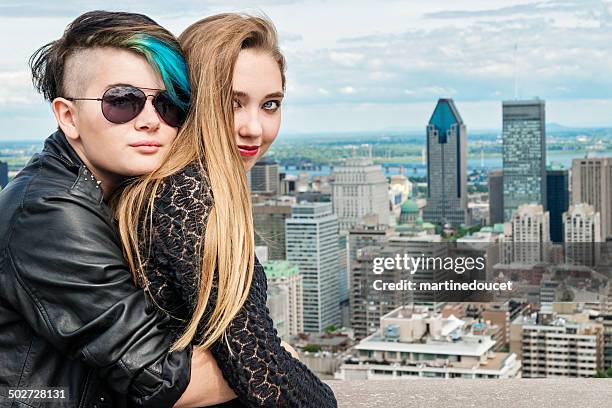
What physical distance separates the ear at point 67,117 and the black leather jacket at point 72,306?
0.05 metres

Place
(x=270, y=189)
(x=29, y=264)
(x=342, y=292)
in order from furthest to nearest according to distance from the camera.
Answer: (x=270, y=189) < (x=342, y=292) < (x=29, y=264)

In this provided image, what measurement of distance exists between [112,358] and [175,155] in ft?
0.63

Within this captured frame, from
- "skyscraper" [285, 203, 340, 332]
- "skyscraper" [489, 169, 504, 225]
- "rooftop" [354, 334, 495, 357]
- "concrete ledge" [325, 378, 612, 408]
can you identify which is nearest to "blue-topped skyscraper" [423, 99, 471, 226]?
"skyscraper" [489, 169, 504, 225]

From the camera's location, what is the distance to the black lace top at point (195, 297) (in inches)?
32.4

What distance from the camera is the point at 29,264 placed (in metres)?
0.78

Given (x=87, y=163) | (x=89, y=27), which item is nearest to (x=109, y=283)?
(x=87, y=163)

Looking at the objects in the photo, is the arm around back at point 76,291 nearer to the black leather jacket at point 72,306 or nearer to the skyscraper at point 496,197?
the black leather jacket at point 72,306

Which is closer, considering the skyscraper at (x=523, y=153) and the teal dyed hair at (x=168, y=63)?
the teal dyed hair at (x=168, y=63)

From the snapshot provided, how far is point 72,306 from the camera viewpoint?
2.57 feet

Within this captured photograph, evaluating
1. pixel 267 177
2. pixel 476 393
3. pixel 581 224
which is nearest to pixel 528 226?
pixel 581 224

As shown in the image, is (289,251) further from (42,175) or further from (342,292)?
(42,175)

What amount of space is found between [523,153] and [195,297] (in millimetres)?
31363

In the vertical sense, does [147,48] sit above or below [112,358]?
above

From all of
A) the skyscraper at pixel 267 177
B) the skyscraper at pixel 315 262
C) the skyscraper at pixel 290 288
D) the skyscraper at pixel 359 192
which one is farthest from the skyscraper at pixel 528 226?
the skyscraper at pixel 267 177
